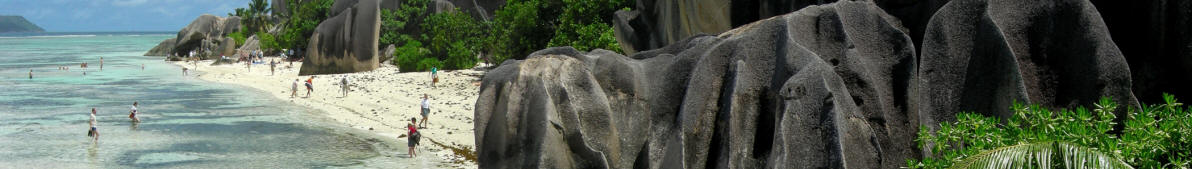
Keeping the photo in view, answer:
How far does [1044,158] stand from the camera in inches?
264

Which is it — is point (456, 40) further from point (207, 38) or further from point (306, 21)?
point (207, 38)

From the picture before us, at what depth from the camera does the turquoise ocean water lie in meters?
20.6

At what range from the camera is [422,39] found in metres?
47.3

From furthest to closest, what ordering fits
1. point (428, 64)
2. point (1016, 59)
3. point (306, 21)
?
1. point (306, 21)
2. point (428, 64)
3. point (1016, 59)

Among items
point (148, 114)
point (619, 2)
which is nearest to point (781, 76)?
point (619, 2)

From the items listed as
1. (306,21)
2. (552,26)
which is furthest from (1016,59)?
(306,21)

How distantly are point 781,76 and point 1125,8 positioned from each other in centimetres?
356

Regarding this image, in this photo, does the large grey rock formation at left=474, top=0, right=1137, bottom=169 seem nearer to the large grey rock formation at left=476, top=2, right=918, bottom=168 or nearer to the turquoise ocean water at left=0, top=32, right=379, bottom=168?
the large grey rock formation at left=476, top=2, right=918, bottom=168

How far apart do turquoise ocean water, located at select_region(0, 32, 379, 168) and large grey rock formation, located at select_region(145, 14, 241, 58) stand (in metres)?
24.0

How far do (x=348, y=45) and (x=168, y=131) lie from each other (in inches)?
735

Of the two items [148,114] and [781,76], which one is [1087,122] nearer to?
[781,76]

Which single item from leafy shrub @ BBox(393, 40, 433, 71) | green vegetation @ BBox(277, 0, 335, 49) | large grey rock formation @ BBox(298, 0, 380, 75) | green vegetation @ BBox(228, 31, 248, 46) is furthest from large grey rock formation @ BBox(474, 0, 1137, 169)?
green vegetation @ BBox(228, 31, 248, 46)

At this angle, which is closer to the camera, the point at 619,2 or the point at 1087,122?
the point at 1087,122

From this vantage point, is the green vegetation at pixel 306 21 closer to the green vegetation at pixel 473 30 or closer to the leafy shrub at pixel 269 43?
the green vegetation at pixel 473 30
